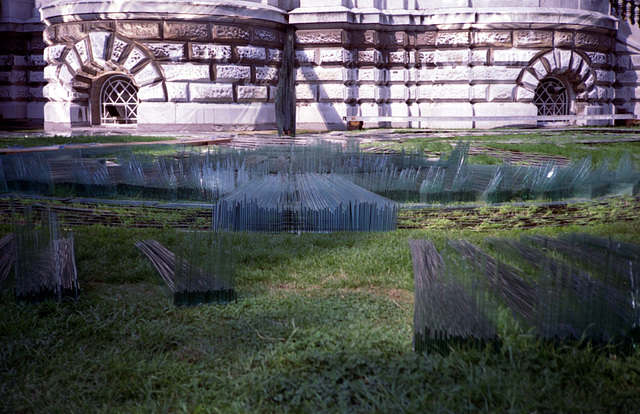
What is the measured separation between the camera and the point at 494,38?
14047 millimetres

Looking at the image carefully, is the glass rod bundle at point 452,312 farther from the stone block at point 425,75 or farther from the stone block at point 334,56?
the stone block at point 425,75

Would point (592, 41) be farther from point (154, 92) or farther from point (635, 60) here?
point (154, 92)

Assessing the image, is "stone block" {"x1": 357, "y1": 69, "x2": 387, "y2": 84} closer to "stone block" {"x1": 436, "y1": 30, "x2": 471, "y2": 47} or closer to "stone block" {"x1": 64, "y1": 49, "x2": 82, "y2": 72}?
"stone block" {"x1": 436, "y1": 30, "x2": 471, "y2": 47}

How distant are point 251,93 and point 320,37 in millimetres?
2194

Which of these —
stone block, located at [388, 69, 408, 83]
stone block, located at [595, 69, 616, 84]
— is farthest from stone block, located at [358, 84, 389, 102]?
stone block, located at [595, 69, 616, 84]

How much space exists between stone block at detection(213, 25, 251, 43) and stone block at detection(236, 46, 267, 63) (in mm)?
173

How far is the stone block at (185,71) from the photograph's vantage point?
509 inches

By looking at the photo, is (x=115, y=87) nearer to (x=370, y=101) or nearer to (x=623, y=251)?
(x=370, y=101)

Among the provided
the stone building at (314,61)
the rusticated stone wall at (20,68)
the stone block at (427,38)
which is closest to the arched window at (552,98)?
the stone building at (314,61)

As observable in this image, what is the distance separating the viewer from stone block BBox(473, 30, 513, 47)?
14039 mm

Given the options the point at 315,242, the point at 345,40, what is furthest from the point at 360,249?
the point at 345,40

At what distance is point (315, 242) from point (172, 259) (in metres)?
0.87

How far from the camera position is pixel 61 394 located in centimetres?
177

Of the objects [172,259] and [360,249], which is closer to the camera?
[172,259]
